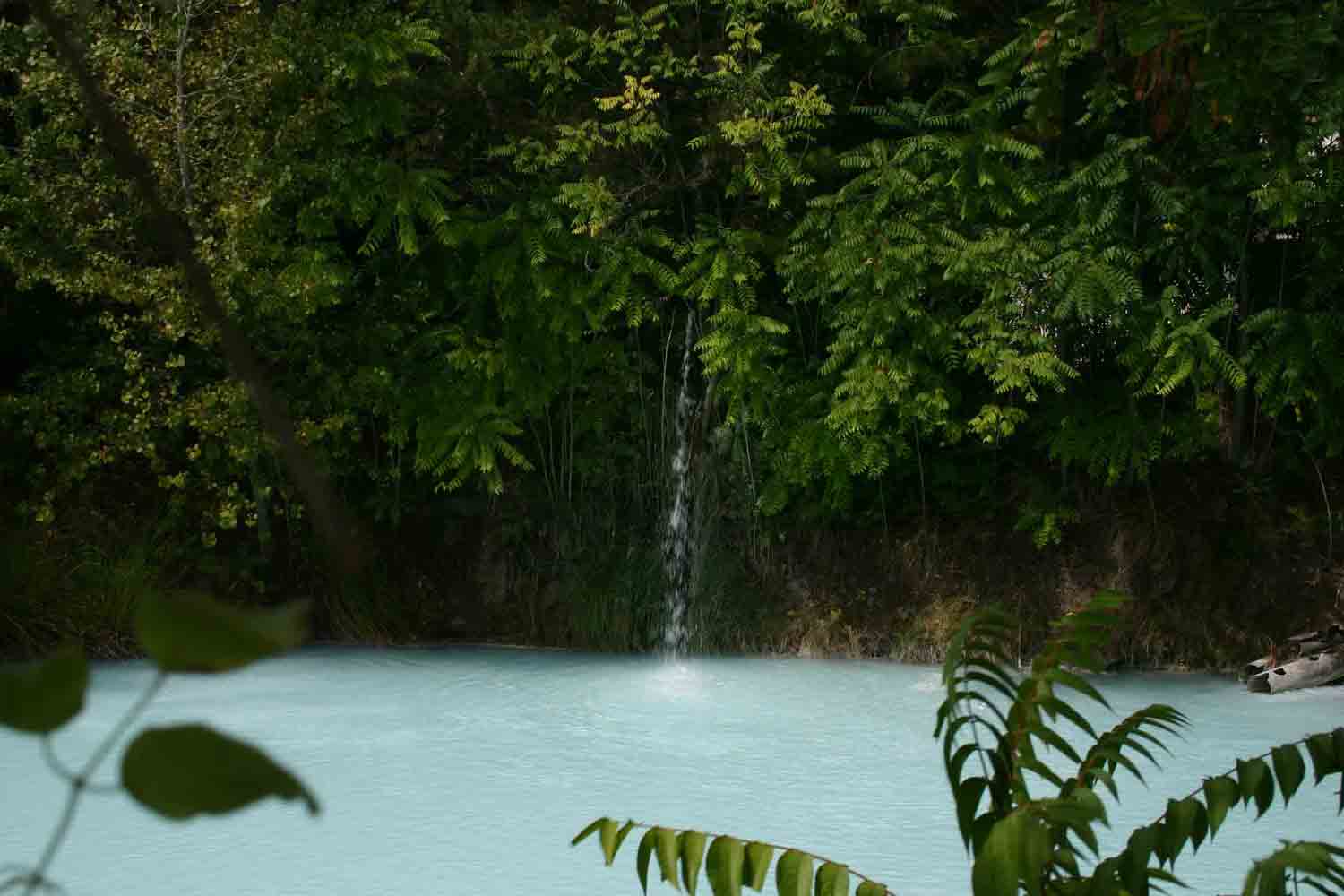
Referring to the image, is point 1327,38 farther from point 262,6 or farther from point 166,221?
point 262,6

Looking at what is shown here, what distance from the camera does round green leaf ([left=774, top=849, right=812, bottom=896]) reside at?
1.84 meters

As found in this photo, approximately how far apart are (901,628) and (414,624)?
251cm

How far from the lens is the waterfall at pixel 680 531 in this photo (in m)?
7.96

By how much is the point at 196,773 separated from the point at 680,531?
782 centimetres

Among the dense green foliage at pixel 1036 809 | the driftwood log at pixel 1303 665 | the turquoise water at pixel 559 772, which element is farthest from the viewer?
the driftwood log at pixel 1303 665

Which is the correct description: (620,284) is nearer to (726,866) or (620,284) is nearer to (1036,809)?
(726,866)

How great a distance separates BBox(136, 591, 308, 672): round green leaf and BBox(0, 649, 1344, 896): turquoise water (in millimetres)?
3308

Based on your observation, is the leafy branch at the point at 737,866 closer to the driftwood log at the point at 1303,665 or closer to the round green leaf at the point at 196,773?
the round green leaf at the point at 196,773

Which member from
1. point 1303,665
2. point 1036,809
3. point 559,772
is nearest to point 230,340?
point 1036,809

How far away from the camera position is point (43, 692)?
25 cm

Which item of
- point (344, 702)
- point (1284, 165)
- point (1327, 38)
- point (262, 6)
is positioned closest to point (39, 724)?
point (1327, 38)

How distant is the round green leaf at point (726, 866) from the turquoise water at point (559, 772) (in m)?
1.88

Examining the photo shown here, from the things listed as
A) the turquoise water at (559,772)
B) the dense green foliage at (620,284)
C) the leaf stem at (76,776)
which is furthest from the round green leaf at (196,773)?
the dense green foliage at (620,284)

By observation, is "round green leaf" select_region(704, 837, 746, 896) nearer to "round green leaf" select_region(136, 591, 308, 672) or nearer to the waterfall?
"round green leaf" select_region(136, 591, 308, 672)
